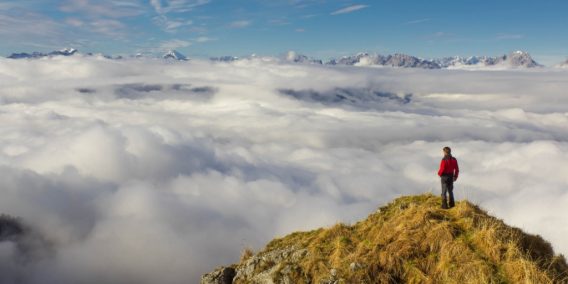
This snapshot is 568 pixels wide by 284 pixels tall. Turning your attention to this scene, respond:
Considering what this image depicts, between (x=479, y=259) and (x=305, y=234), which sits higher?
(x=479, y=259)

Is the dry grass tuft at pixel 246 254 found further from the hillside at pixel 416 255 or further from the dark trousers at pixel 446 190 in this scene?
the dark trousers at pixel 446 190

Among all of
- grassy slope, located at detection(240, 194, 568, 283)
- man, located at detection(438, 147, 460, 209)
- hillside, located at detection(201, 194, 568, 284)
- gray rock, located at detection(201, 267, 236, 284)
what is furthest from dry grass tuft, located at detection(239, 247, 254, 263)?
man, located at detection(438, 147, 460, 209)

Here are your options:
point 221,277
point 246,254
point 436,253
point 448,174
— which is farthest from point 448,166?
point 221,277

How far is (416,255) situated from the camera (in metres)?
16.7

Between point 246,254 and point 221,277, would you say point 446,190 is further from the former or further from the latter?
point 221,277

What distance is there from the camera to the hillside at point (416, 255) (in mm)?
14875

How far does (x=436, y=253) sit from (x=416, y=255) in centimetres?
81

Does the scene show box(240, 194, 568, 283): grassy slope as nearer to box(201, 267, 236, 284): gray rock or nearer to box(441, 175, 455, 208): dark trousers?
box(441, 175, 455, 208): dark trousers

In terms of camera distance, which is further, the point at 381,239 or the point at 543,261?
the point at 381,239

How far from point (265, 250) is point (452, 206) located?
417 inches

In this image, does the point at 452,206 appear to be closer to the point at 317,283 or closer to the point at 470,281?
the point at 470,281

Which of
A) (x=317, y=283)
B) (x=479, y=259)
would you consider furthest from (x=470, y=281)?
(x=317, y=283)

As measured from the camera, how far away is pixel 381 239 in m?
18.2

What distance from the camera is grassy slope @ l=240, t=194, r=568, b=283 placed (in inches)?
579
